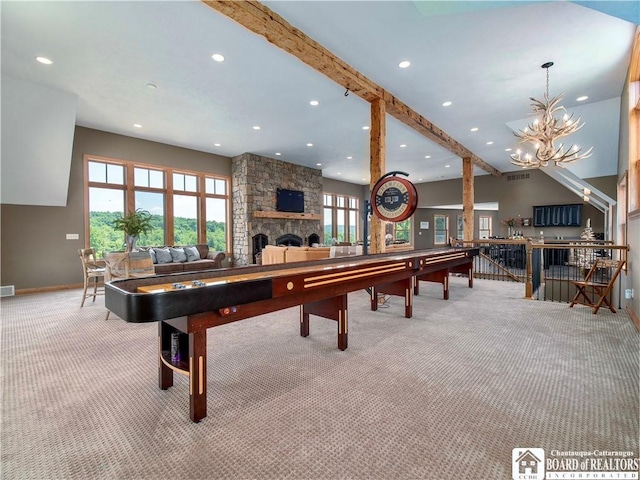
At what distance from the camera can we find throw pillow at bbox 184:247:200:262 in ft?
25.5

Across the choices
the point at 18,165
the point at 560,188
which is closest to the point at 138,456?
the point at 18,165

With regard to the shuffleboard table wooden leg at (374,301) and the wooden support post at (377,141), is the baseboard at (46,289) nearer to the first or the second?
the shuffleboard table wooden leg at (374,301)

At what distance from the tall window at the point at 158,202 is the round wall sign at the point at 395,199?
658 cm

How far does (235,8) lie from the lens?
3.05 m

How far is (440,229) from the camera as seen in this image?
57.3 feet

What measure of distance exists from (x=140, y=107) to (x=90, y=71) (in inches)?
51.5

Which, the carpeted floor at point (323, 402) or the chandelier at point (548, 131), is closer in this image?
the carpeted floor at point (323, 402)

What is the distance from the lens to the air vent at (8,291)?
19.2 feet

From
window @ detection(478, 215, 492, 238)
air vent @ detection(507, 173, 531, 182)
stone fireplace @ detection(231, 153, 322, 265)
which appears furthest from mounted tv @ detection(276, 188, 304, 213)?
window @ detection(478, 215, 492, 238)

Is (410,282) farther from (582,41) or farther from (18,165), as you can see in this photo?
(18,165)

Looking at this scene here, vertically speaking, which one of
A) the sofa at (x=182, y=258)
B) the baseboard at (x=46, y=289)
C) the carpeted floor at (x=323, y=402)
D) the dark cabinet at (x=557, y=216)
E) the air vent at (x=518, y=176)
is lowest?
the carpeted floor at (x=323, y=402)

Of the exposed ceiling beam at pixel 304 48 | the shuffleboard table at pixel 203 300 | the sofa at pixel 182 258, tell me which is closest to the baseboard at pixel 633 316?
the shuffleboard table at pixel 203 300

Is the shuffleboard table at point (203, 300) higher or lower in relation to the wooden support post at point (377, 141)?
lower

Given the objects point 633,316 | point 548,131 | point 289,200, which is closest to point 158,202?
point 289,200
